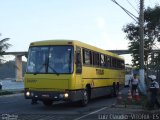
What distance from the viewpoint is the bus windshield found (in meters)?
21.3

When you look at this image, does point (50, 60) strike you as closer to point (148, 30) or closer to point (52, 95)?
point (52, 95)

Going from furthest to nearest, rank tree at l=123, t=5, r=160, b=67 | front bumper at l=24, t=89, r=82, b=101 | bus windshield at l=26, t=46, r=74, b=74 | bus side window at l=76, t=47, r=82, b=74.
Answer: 1. tree at l=123, t=5, r=160, b=67
2. bus side window at l=76, t=47, r=82, b=74
3. bus windshield at l=26, t=46, r=74, b=74
4. front bumper at l=24, t=89, r=82, b=101

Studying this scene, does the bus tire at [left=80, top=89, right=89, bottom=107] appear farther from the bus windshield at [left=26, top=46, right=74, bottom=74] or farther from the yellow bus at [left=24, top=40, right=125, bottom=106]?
the bus windshield at [left=26, top=46, right=74, bottom=74]

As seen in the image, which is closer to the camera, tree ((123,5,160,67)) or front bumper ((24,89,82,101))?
front bumper ((24,89,82,101))

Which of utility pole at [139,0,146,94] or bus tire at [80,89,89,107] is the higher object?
utility pole at [139,0,146,94]

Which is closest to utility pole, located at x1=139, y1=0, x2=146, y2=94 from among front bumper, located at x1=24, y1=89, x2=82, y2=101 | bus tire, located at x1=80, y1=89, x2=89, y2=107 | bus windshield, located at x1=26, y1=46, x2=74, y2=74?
bus tire, located at x1=80, y1=89, x2=89, y2=107

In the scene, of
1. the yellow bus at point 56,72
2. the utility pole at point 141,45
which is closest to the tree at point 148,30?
the utility pole at point 141,45

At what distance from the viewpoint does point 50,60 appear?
70.4ft

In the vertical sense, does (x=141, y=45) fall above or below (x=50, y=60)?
above

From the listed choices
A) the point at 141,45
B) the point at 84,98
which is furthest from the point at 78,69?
the point at 141,45

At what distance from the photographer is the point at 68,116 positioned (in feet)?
60.0

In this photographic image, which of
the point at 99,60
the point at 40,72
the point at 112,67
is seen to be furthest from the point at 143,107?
the point at 112,67

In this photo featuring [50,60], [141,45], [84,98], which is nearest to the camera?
[50,60]

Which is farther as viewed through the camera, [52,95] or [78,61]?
[78,61]
